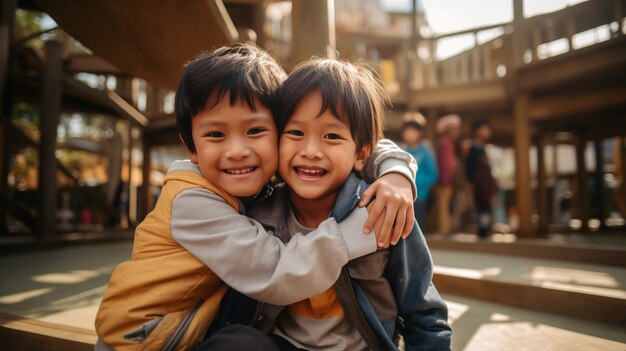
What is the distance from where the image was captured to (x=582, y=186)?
8.09 meters

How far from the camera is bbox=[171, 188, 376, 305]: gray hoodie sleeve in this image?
3.80 feet

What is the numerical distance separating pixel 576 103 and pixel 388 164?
579 centimetres

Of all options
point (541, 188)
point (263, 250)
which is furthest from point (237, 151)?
point (541, 188)

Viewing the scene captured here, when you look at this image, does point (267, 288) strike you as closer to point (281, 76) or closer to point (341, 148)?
point (341, 148)

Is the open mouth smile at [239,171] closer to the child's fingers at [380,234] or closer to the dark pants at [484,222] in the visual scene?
the child's fingers at [380,234]

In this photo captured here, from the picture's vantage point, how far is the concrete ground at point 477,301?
6.68ft

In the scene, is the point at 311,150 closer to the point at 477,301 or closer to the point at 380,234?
the point at 380,234

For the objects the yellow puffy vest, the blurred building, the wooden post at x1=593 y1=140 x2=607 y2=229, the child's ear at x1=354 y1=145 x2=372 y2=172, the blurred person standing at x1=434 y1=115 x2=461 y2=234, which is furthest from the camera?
the wooden post at x1=593 y1=140 x2=607 y2=229

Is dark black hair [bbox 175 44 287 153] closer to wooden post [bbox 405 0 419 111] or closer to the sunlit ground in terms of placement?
the sunlit ground

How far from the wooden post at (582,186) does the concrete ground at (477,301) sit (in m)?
4.57

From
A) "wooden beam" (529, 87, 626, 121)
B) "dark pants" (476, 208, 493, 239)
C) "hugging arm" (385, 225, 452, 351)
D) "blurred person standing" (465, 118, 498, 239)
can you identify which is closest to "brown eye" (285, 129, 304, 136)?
"hugging arm" (385, 225, 452, 351)

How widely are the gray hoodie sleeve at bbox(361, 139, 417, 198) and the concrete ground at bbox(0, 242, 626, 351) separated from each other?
34.9 inches

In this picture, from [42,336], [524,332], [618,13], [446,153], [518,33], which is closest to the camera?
[42,336]

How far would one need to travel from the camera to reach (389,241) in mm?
1291
